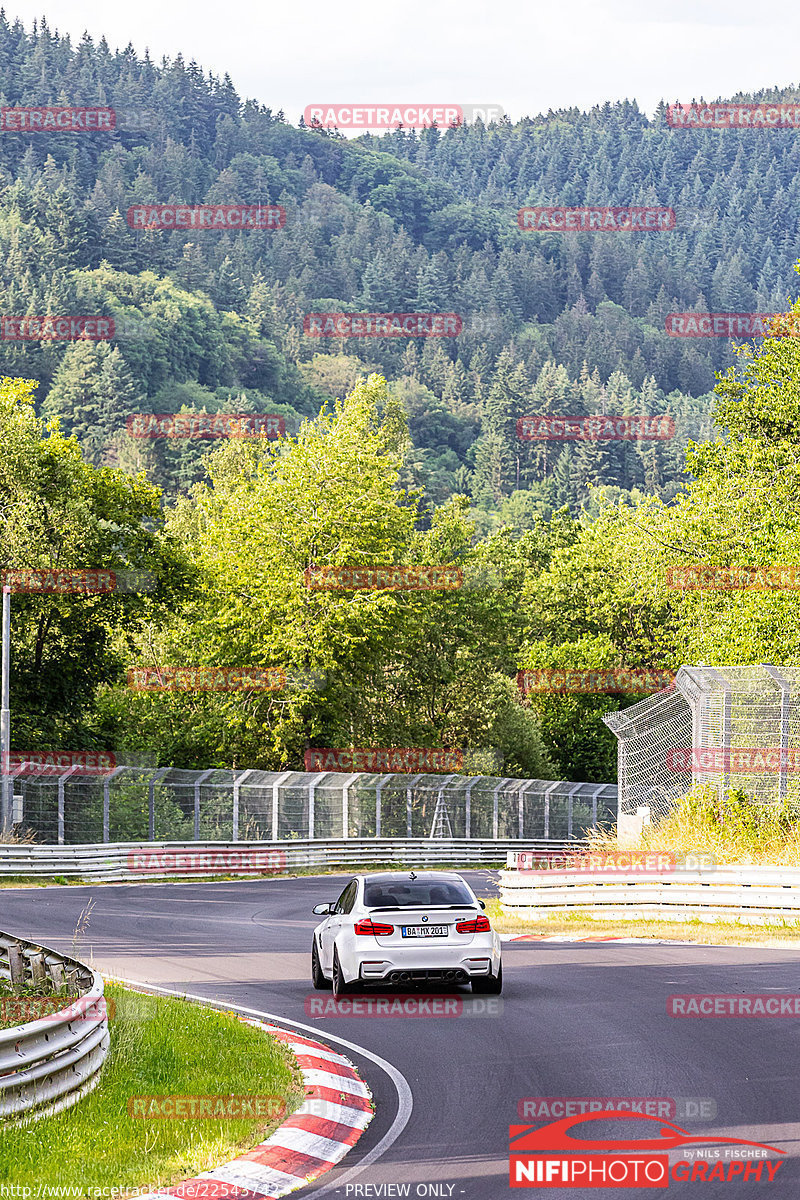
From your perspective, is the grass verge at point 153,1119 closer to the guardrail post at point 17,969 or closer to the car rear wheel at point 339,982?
the guardrail post at point 17,969

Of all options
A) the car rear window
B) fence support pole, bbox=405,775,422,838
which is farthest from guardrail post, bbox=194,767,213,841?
the car rear window

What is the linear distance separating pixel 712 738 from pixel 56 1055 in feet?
54.7

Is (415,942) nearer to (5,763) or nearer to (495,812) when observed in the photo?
(5,763)

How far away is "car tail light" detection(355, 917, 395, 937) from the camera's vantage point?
13672mm

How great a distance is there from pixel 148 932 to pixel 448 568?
43193 mm

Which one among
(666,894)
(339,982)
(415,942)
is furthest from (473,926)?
(666,894)

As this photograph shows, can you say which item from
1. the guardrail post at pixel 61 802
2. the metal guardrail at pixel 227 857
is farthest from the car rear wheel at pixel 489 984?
the guardrail post at pixel 61 802

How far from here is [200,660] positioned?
51156mm

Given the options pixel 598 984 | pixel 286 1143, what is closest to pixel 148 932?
A: pixel 598 984

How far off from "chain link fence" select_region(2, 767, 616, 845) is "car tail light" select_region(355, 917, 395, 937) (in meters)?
22.2

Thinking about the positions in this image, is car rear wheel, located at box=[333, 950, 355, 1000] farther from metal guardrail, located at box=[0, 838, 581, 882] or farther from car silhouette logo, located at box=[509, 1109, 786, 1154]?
metal guardrail, located at box=[0, 838, 581, 882]

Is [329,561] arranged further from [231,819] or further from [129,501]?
[231,819]

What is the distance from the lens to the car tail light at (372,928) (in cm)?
1367

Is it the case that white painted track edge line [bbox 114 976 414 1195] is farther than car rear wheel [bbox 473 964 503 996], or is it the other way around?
car rear wheel [bbox 473 964 503 996]
